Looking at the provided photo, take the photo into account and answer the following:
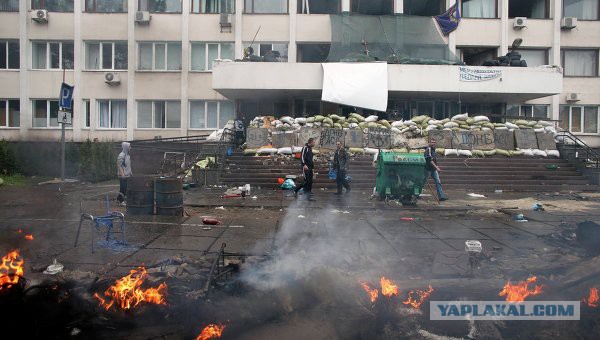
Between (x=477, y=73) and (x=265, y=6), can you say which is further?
(x=265, y=6)

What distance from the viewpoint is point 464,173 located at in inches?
680

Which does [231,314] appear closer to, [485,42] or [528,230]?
[528,230]

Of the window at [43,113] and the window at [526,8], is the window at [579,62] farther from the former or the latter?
the window at [43,113]

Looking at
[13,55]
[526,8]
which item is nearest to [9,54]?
[13,55]

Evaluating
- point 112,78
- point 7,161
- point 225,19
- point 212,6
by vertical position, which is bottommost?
point 7,161

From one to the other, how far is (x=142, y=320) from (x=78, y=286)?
3.54 feet

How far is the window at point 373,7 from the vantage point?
2623cm

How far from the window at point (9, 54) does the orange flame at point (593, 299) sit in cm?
2996

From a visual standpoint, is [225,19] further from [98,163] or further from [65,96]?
[65,96]

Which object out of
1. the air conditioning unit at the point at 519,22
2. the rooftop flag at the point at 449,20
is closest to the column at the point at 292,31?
the rooftop flag at the point at 449,20

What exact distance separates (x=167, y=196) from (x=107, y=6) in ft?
69.5

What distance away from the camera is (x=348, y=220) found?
8992 millimetres

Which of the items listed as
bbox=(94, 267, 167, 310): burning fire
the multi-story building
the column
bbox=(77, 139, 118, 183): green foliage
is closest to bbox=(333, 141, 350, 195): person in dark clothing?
bbox=(94, 267, 167, 310): burning fire

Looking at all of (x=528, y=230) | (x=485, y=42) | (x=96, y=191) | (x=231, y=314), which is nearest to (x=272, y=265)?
→ (x=231, y=314)
